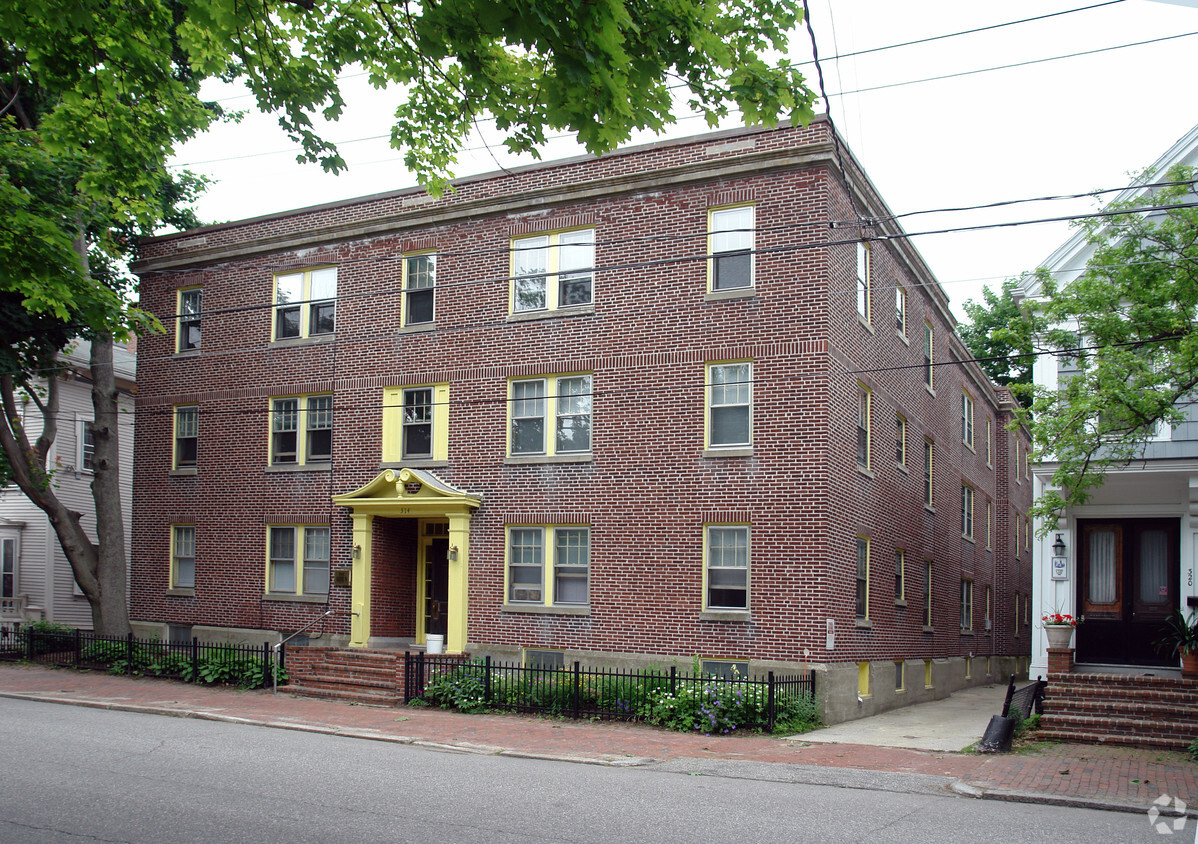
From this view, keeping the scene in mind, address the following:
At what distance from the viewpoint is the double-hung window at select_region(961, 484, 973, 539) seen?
96.6 feet

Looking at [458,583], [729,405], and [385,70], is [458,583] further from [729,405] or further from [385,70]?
[385,70]

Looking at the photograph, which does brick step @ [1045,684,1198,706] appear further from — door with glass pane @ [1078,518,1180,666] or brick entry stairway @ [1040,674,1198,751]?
door with glass pane @ [1078,518,1180,666]

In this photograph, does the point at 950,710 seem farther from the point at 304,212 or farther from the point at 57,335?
the point at 57,335

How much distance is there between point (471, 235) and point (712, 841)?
617 inches

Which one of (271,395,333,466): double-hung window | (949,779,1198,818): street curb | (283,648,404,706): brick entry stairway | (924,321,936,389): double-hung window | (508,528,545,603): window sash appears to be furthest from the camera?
(924,321,936,389): double-hung window

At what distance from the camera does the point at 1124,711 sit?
1546 centimetres

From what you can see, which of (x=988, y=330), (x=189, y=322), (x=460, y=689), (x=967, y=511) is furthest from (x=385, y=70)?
(x=988, y=330)

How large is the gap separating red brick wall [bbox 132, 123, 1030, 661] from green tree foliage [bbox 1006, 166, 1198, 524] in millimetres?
3955

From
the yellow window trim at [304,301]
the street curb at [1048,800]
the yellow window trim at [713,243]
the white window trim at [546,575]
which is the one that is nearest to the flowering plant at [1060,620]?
the street curb at [1048,800]

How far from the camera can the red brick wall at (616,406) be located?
60.3 feet

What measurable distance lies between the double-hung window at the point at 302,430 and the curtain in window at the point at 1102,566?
52.6 feet

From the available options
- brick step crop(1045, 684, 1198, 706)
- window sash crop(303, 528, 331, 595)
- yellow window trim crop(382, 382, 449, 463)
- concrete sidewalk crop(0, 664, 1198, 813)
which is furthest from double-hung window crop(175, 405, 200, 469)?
brick step crop(1045, 684, 1198, 706)

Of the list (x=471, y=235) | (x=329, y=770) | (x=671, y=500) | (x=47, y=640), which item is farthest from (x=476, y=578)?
(x=47, y=640)

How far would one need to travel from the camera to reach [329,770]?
11641 mm
